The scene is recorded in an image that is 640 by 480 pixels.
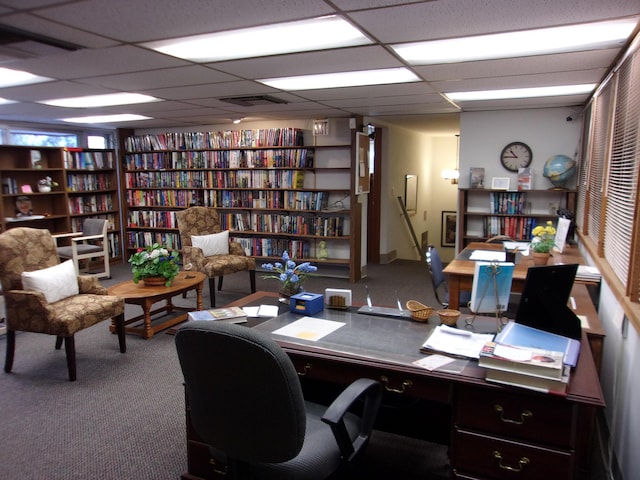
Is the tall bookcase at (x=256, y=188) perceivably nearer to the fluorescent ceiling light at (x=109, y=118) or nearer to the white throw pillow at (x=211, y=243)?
the fluorescent ceiling light at (x=109, y=118)

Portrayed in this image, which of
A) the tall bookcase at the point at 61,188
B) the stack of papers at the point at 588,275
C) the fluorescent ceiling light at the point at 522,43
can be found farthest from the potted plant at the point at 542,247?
the tall bookcase at the point at 61,188

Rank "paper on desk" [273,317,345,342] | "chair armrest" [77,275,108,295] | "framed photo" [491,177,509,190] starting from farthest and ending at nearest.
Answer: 1. "framed photo" [491,177,509,190]
2. "chair armrest" [77,275,108,295]
3. "paper on desk" [273,317,345,342]

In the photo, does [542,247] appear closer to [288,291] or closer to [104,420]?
[288,291]

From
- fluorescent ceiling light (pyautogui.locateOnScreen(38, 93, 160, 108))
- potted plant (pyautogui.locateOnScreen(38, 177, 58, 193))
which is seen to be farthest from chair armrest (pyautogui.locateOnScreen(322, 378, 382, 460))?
potted plant (pyautogui.locateOnScreen(38, 177, 58, 193))

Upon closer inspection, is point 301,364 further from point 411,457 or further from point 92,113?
point 92,113

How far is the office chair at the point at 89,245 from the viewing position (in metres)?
6.41

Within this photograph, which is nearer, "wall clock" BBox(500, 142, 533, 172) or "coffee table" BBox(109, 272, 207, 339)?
"coffee table" BBox(109, 272, 207, 339)

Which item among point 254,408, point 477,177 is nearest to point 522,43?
point 254,408

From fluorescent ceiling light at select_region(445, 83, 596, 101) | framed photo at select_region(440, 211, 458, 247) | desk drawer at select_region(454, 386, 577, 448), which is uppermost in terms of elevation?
fluorescent ceiling light at select_region(445, 83, 596, 101)

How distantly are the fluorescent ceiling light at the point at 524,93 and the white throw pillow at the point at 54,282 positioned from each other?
A: 3885mm

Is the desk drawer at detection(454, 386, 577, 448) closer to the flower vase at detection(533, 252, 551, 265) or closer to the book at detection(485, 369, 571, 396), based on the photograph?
the book at detection(485, 369, 571, 396)

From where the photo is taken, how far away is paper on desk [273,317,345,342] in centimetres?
221

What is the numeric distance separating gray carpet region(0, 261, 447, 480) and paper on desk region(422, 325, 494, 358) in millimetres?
781

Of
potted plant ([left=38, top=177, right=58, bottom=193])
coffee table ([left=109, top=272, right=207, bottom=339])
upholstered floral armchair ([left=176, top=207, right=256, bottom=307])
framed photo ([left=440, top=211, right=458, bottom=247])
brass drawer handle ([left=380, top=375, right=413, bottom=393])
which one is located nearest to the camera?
brass drawer handle ([left=380, top=375, right=413, bottom=393])
